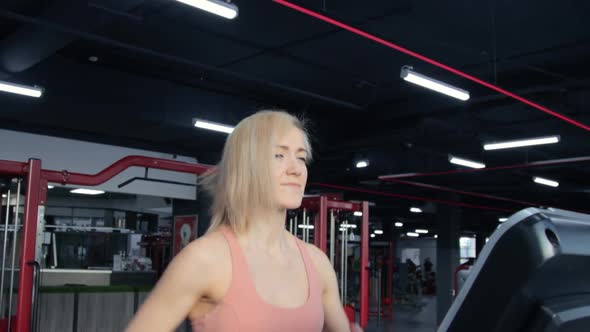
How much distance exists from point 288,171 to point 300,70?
7177mm

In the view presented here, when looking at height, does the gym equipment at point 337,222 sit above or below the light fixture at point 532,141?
below

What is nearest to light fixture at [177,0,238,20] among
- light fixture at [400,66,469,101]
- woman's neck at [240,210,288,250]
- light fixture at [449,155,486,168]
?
light fixture at [400,66,469,101]

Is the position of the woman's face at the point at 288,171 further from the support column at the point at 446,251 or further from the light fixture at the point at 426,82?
the support column at the point at 446,251

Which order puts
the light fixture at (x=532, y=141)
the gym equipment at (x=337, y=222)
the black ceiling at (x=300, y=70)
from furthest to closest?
the light fixture at (x=532, y=141)
the gym equipment at (x=337, y=222)
the black ceiling at (x=300, y=70)

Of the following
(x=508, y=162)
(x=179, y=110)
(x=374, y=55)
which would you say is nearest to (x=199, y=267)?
(x=374, y=55)

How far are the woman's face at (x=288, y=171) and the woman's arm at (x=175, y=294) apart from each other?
19 cm

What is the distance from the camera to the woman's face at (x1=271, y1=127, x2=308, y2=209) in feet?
3.80

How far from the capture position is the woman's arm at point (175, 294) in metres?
1.01

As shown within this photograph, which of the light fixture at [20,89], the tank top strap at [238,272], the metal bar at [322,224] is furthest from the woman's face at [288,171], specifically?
the light fixture at [20,89]

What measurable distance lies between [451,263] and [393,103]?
23.0 feet

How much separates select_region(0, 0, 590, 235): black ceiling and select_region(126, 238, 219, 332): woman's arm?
3.38 m

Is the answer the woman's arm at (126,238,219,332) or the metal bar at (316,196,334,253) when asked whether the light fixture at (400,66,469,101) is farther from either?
the woman's arm at (126,238,219,332)

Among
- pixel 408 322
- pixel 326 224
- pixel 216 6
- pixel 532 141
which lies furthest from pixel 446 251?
pixel 216 6

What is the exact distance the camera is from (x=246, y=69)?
323 inches
